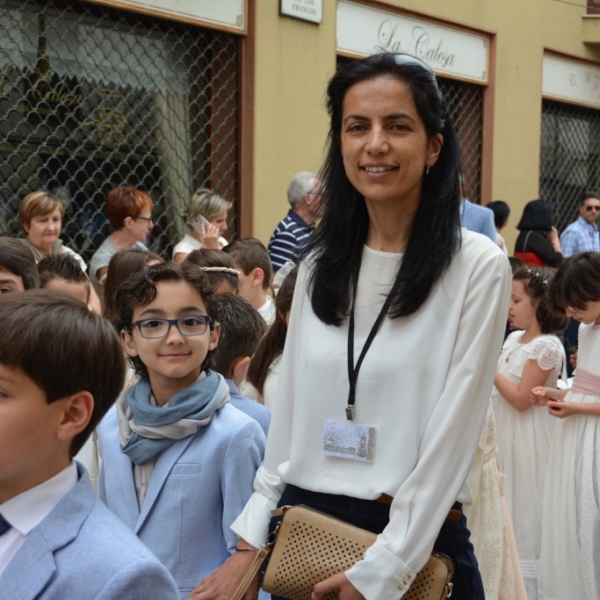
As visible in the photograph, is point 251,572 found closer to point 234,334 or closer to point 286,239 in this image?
Result: point 234,334

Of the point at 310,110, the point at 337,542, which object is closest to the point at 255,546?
the point at 337,542

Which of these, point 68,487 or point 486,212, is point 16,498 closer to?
point 68,487

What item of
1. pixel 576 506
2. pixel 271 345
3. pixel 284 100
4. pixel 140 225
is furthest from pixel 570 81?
pixel 271 345

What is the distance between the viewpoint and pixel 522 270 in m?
6.18

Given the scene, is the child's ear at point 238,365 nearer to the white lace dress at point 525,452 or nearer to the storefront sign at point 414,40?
the white lace dress at point 525,452

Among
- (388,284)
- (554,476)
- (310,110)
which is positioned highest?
(310,110)

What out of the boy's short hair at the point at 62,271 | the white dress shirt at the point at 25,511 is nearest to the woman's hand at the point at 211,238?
the boy's short hair at the point at 62,271

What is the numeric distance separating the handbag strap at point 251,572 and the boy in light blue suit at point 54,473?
0.65m

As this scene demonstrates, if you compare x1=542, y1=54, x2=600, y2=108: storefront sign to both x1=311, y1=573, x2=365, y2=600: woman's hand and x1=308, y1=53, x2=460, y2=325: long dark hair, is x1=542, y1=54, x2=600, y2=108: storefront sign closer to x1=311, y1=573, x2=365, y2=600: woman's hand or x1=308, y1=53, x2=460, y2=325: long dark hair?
x1=308, y1=53, x2=460, y2=325: long dark hair

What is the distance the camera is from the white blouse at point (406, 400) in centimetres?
234

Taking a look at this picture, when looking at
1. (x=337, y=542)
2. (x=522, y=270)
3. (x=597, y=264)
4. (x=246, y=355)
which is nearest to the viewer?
(x=337, y=542)

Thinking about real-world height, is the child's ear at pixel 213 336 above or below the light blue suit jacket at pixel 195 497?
above

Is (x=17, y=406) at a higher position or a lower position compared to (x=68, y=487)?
higher

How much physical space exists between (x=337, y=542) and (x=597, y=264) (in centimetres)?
317
